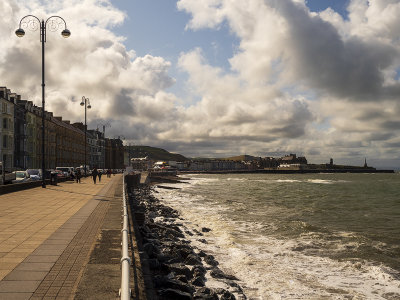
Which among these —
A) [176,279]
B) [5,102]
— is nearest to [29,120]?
[5,102]

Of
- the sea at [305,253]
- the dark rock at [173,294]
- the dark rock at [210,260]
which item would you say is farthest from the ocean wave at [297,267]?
the dark rock at [173,294]

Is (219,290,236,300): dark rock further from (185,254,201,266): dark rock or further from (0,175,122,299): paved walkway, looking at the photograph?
(0,175,122,299): paved walkway

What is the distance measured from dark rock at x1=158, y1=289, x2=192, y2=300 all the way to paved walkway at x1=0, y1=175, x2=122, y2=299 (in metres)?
1.94

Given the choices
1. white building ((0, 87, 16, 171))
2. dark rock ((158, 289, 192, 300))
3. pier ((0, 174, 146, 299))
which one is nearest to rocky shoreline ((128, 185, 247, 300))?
dark rock ((158, 289, 192, 300))

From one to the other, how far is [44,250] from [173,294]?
303 centimetres

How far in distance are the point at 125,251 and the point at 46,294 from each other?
1367 millimetres

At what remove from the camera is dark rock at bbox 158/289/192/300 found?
26.2 ft

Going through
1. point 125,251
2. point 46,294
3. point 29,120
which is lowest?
point 46,294

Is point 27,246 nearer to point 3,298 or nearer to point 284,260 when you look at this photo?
point 3,298

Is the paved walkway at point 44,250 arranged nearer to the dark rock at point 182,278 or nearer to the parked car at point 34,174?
the dark rock at point 182,278

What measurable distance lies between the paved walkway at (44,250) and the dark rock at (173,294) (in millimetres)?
1936

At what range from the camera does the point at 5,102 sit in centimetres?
5244

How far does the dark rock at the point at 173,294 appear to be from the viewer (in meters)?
7.98

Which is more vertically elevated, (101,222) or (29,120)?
(29,120)
